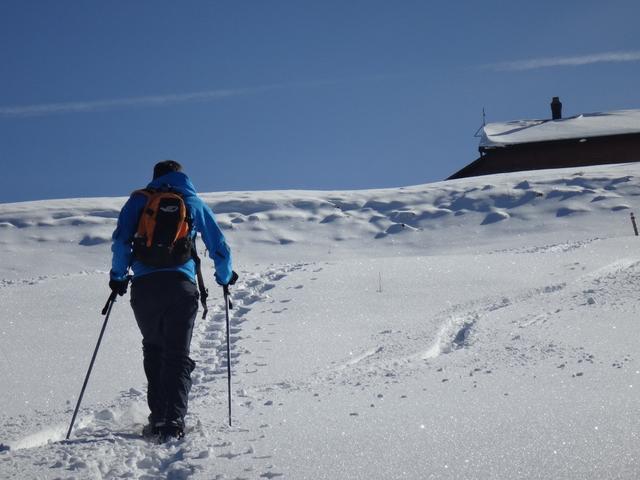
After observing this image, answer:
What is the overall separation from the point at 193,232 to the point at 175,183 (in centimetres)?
31

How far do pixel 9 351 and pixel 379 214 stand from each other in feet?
34.5

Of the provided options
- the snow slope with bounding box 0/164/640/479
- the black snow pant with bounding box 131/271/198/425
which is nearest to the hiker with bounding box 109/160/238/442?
the black snow pant with bounding box 131/271/198/425

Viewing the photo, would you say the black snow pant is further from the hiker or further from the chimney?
the chimney

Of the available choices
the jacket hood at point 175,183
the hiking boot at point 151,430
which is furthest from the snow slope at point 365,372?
the jacket hood at point 175,183

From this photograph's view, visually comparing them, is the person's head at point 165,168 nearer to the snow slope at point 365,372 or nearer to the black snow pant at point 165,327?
the black snow pant at point 165,327

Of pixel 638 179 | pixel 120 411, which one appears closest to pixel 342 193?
pixel 638 179

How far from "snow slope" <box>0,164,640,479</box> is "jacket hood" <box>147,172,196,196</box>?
1.32m

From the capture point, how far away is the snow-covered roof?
31391mm

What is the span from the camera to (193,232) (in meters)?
4.41

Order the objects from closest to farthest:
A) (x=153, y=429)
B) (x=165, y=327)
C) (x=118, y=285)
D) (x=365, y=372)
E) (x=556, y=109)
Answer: (x=153, y=429), (x=165, y=327), (x=118, y=285), (x=365, y=372), (x=556, y=109)

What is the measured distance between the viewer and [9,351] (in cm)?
644

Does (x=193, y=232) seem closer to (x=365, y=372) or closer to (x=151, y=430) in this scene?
(x=151, y=430)

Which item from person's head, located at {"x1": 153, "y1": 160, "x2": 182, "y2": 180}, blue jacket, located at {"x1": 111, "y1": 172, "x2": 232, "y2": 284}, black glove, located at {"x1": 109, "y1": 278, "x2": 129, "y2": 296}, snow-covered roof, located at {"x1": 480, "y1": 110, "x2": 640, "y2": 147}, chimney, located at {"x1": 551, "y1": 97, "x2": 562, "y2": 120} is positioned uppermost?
chimney, located at {"x1": 551, "y1": 97, "x2": 562, "y2": 120}

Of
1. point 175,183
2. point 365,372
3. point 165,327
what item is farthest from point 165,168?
point 365,372
